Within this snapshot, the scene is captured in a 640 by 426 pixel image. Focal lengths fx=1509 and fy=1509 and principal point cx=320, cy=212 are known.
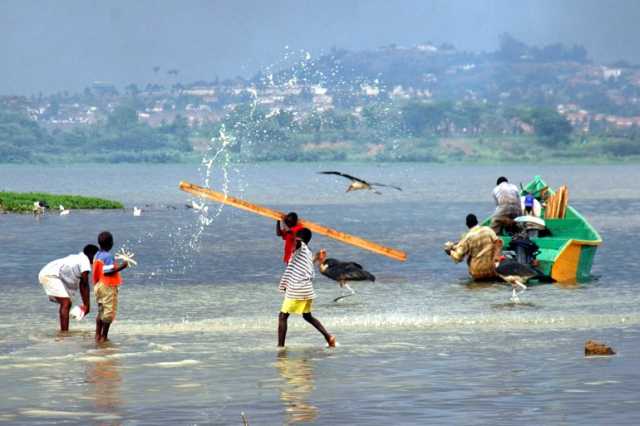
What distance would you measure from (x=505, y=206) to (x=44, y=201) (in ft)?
137

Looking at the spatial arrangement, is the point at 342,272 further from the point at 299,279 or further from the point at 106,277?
the point at 299,279

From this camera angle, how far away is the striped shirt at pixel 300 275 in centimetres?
1959

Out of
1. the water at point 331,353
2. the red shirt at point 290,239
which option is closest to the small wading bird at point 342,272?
the water at point 331,353

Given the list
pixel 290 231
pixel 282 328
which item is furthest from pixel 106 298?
pixel 290 231

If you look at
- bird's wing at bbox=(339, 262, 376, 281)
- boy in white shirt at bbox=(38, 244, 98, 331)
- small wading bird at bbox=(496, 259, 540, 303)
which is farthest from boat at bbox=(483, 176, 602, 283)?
boy in white shirt at bbox=(38, 244, 98, 331)

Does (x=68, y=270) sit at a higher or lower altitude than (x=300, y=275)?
lower

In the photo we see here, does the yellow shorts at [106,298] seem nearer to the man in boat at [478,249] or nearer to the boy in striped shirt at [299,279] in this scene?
the boy in striped shirt at [299,279]

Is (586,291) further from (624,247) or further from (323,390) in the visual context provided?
(624,247)

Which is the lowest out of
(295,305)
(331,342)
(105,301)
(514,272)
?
(331,342)

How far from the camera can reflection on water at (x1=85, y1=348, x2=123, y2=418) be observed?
16.0 m

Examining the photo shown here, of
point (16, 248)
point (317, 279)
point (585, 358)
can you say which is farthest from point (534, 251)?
point (16, 248)

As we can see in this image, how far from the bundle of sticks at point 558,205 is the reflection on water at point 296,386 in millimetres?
15934

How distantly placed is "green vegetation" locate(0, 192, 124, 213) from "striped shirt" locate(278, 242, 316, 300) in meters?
50.8

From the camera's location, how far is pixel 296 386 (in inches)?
677
